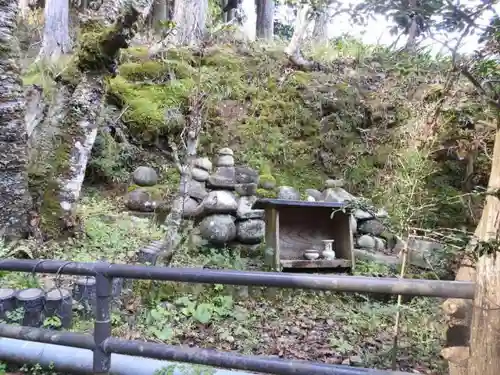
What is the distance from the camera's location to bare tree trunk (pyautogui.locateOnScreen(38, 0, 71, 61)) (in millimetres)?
7199

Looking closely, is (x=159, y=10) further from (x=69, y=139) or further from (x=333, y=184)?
(x=69, y=139)

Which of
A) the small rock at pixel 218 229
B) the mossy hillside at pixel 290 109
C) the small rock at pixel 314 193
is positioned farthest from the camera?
the mossy hillside at pixel 290 109

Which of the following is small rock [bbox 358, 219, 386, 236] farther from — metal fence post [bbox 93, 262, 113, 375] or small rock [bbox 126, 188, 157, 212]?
Result: metal fence post [bbox 93, 262, 113, 375]

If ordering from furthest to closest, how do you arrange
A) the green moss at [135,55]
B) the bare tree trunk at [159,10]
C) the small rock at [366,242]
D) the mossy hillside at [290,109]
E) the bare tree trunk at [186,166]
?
the bare tree trunk at [159,10] → the green moss at [135,55] → the mossy hillside at [290,109] → the small rock at [366,242] → the bare tree trunk at [186,166]

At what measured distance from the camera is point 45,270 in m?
1.71

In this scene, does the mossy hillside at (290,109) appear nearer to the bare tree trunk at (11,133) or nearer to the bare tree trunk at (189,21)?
the bare tree trunk at (189,21)

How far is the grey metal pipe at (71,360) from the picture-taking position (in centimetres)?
178

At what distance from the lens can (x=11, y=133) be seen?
126 inches

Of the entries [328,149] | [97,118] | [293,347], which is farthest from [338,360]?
[328,149]

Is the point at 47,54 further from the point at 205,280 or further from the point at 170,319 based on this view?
the point at 205,280

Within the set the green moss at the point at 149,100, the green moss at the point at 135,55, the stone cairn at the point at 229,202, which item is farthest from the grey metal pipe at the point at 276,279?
the green moss at the point at 135,55

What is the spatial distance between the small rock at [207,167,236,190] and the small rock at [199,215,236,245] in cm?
34

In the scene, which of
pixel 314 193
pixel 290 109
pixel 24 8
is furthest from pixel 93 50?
pixel 24 8

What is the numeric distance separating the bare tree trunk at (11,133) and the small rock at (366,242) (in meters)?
3.51
